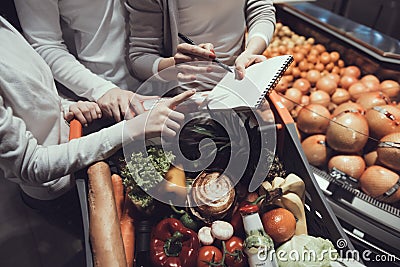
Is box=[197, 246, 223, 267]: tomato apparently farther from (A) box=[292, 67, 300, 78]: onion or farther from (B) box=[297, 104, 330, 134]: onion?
(A) box=[292, 67, 300, 78]: onion

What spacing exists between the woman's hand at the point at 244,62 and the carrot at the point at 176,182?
10.0 inches

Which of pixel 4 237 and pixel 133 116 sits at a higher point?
pixel 133 116

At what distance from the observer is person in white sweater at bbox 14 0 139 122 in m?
0.96

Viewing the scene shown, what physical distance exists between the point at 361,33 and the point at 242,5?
0.99 meters

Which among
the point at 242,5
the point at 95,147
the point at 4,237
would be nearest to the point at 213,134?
the point at 95,147

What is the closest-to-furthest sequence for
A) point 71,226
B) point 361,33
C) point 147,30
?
point 147,30 → point 71,226 → point 361,33

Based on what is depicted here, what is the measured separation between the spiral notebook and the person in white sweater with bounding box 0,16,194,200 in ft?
0.29

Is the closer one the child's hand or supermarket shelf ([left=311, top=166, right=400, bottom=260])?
the child's hand

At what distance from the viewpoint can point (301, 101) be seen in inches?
61.3

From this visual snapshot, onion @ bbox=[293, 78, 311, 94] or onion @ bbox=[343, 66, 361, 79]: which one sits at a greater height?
onion @ bbox=[343, 66, 361, 79]

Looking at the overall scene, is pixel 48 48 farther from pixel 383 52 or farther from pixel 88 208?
pixel 383 52

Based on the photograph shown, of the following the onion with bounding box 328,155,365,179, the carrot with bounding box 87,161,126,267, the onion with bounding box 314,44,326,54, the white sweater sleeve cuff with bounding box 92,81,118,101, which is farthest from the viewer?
the onion with bounding box 314,44,326,54

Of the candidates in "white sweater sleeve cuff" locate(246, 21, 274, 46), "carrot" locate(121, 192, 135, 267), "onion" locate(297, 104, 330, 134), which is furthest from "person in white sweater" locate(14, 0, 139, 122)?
"onion" locate(297, 104, 330, 134)

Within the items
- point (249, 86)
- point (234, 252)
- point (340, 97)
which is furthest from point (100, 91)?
point (340, 97)
